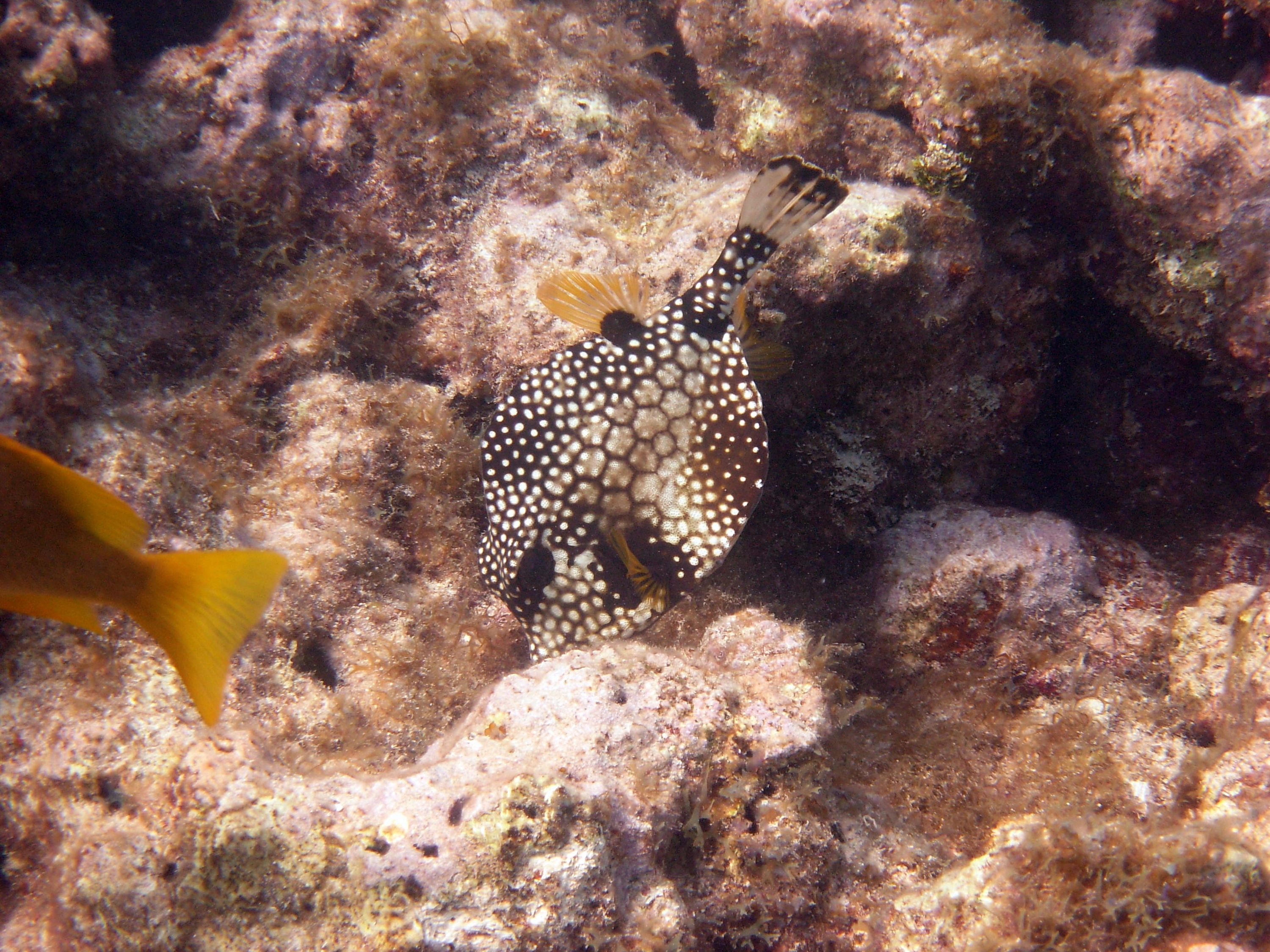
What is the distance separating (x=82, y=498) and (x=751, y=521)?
3.33m

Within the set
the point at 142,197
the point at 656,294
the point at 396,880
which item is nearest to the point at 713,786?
the point at 396,880

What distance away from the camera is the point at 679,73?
17.6 ft

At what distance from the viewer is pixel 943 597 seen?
11.9ft

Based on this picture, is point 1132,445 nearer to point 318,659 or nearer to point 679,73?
point 679,73

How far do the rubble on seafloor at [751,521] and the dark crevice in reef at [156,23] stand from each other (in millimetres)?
34

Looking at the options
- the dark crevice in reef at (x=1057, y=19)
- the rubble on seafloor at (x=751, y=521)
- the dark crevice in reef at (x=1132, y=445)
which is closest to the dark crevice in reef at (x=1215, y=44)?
the rubble on seafloor at (x=751, y=521)

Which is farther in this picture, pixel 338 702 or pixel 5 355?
pixel 338 702

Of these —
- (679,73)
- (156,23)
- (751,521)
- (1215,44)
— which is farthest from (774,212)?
(156,23)

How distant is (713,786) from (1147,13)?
6323 millimetres

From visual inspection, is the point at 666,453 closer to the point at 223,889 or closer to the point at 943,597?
the point at 943,597

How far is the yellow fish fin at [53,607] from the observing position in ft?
5.65

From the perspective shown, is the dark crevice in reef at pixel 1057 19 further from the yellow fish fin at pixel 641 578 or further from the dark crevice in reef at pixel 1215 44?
the yellow fish fin at pixel 641 578

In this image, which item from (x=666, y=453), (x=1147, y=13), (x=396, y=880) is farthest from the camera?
(x=1147, y=13)

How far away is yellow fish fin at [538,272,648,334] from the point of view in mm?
3680
